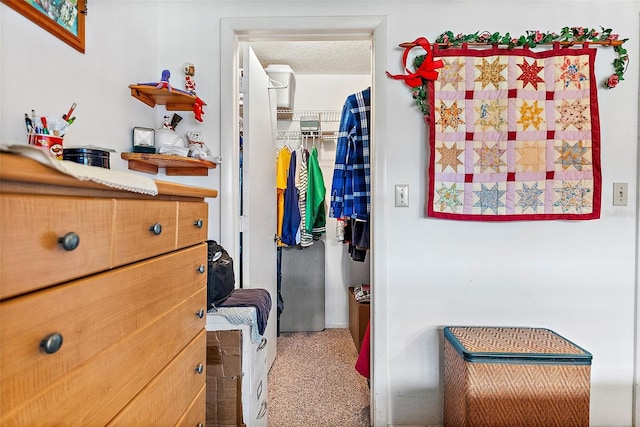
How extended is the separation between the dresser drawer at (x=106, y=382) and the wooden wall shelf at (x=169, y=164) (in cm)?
77

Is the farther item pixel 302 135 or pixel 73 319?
pixel 302 135

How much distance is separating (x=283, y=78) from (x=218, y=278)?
1.96 metres

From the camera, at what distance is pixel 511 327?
1.67 m

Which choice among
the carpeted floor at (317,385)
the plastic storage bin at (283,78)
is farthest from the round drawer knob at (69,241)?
the plastic storage bin at (283,78)

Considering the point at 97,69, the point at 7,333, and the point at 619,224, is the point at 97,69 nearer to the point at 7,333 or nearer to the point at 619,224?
the point at 7,333

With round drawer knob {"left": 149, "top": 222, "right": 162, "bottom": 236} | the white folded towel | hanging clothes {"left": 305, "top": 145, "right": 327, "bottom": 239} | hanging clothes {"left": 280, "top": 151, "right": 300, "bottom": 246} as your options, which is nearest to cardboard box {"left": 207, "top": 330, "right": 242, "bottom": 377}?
round drawer knob {"left": 149, "top": 222, "right": 162, "bottom": 236}

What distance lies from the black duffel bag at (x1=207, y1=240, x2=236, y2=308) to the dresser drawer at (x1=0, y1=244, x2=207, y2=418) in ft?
1.39

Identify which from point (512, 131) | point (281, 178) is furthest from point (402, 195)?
point (281, 178)

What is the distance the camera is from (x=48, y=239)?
48 cm

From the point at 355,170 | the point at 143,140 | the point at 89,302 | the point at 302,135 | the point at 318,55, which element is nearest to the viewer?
the point at 89,302

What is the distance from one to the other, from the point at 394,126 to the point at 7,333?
1.57 m

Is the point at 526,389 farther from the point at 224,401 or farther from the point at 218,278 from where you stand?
the point at 218,278

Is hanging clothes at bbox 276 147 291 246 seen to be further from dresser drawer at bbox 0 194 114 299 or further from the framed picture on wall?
dresser drawer at bbox 0 194 114 299

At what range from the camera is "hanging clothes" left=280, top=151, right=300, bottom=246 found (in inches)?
106
